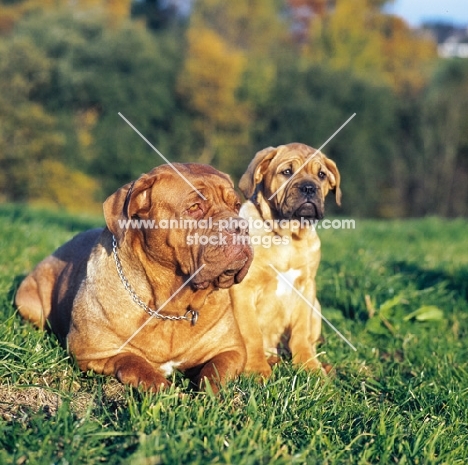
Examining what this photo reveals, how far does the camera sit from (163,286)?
432cm

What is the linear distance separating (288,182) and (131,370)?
195 centimetres

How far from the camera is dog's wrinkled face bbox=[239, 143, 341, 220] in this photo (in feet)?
17.1

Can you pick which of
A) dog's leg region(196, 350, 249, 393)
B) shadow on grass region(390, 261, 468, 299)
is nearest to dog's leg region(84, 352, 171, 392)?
dog's leg region(196, 350, 249, 393)

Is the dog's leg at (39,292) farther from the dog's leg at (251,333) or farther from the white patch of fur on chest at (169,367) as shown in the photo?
the dog's leg at (251,333)

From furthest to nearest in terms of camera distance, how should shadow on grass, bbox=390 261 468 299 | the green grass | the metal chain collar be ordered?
1. shadow on grass, bbox=390 261 468 299
2. the metal chain collar
3. the green grass

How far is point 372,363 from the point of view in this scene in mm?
5191

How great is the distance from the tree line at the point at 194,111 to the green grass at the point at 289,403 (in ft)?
80.4

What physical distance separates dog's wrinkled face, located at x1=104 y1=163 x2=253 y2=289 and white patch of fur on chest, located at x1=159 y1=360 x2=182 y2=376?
23.0 inches

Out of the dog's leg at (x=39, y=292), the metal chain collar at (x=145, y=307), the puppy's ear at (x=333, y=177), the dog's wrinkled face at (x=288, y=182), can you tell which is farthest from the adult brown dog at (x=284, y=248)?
the dog's leg at (x=39, y=292)

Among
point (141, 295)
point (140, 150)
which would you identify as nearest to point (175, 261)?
point (141, 295)

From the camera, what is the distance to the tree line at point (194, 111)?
29922mm

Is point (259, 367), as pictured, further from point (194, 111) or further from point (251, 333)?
point (194, 111)

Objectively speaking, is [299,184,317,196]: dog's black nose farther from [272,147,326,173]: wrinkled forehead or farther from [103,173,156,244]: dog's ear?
[103,173,156,244]: dog's ear

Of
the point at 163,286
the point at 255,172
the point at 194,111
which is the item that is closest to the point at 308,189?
the point at 255,172
